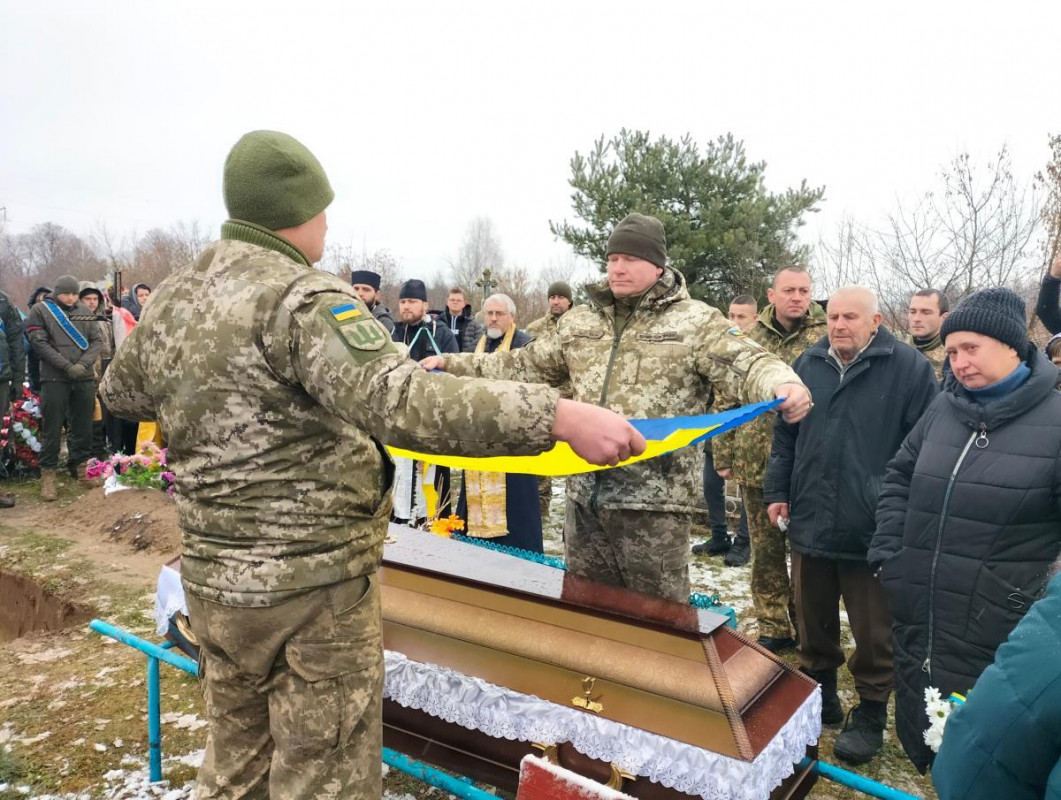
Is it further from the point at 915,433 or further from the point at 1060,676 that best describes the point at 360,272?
the point at 1060,676

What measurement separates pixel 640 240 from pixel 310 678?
2132 mm

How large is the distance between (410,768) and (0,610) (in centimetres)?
488

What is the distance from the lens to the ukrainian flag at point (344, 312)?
1.51 meters

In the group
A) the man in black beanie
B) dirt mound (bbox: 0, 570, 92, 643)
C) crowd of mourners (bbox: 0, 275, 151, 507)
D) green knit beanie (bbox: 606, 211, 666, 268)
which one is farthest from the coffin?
crowd of mourners (bbox: 0, 275, 151, 507)

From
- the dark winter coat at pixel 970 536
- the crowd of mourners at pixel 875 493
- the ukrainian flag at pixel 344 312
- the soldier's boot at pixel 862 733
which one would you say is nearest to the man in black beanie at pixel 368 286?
the crowd of mourners at pixel 875 493

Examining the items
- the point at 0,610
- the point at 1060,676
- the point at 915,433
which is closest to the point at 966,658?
the point at 915,433

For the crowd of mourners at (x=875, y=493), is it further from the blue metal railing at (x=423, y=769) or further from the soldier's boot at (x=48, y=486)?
the soldier's boot at (x=48, y=486)

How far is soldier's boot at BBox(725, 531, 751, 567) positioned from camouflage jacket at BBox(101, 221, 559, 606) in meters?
4.55

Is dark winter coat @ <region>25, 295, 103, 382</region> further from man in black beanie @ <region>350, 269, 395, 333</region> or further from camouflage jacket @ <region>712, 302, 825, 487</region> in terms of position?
camouflage jacket @ <region>712, 302, 825, 487</region>

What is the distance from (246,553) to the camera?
65.8 inches

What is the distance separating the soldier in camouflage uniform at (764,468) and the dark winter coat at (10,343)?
718 cm

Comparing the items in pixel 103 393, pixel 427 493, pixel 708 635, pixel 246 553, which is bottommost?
pixel 427 493

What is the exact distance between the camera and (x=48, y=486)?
761 centimetres

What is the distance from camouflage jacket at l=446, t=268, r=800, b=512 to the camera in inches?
116
